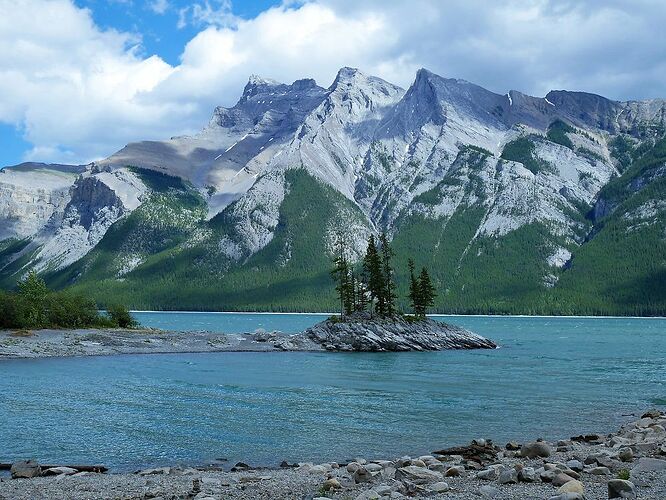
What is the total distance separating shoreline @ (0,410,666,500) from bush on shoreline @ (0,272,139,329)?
83811mm

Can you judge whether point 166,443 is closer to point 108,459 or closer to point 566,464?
point 108,459

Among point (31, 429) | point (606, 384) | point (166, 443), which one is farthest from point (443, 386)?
point (31, 429)

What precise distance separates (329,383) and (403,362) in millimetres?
26367

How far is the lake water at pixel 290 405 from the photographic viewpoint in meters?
35.1

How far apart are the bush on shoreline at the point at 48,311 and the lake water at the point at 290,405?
27.7 meters

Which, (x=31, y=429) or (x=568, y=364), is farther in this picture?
(x=568, y=364)

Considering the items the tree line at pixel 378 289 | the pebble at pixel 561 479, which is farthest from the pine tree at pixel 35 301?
the pebble at pixel 561 479

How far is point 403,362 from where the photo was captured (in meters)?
87.8

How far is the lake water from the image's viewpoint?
35.1 meters

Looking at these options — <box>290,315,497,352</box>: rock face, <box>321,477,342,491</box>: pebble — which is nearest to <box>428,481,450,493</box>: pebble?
<box>321,477,342,491</box>: pebble

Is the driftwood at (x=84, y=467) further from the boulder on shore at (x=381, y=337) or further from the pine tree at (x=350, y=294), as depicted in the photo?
the pine tree at (x=350, y=294)

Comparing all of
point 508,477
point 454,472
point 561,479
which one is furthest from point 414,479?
point 561,479

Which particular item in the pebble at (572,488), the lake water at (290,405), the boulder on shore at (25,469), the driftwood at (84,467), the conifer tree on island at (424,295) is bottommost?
the lake water at (290,405)

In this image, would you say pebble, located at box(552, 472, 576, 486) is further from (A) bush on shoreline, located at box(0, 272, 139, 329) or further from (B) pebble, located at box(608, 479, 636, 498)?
(A) bush on shoreline, located at box(0, 272, 139, 329)
